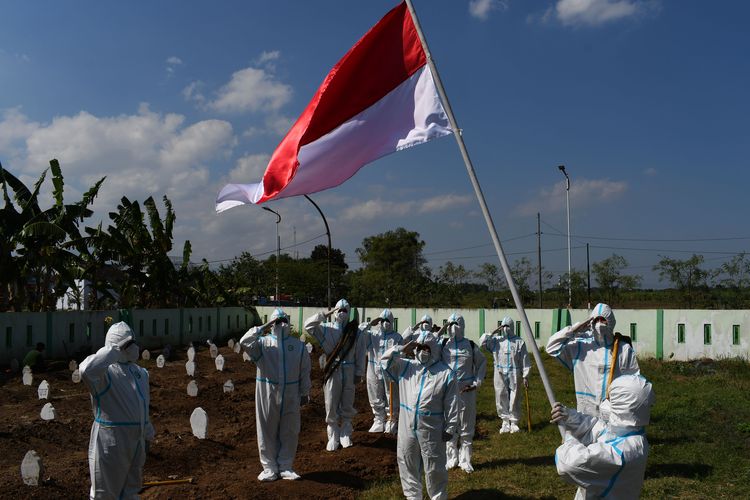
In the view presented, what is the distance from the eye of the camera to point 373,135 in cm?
657

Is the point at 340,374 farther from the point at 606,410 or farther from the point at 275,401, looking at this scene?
the point at 606,410

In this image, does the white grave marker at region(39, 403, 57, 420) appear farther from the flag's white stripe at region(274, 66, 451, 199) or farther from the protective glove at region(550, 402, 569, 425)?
the protective glove at region(550, 402, 569, 425)

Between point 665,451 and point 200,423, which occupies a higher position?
point 200,423

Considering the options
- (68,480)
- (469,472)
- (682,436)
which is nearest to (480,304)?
(682,436)

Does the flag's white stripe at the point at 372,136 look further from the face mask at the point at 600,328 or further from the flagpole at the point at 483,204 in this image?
the face mask at the point at 600,328

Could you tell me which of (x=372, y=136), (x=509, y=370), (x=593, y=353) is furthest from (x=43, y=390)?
(x=593, y=353)

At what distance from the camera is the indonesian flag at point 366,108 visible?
20.8 ft

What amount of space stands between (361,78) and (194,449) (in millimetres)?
6383

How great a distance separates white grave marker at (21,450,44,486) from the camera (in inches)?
303

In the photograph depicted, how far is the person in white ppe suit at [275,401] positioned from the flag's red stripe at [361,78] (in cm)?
279

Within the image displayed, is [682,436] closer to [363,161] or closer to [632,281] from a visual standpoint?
[363,161]

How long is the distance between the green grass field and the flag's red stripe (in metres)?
4.51

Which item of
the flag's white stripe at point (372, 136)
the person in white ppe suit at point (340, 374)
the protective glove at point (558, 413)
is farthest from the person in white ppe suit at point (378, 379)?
the protective glove at point (558, 413)

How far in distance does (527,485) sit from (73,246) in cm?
1704
